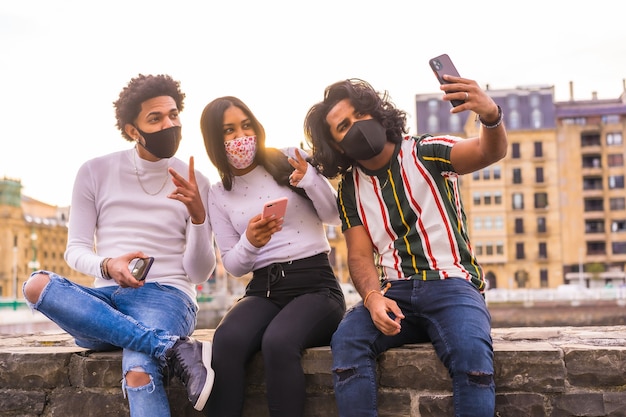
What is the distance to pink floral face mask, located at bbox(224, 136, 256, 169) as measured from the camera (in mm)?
3904

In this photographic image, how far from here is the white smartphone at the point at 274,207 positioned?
3.50 m

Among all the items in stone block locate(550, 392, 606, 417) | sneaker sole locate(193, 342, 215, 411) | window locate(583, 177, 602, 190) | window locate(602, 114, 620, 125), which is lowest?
window locate(583, 177, 602, 190)

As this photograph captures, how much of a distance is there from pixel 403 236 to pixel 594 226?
60.2 metres

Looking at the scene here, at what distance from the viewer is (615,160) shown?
193ft

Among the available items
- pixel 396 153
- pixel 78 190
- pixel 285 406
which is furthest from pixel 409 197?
pixel 78 190

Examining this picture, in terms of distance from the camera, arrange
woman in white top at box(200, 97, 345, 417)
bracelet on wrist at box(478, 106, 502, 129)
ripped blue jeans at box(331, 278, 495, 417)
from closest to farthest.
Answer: ripped blue jeans at box(331, 278, 495, 417), bracelet on wrist at box(478, 106, 502, 129), woman in white top at box(200, 97, 345, 417)

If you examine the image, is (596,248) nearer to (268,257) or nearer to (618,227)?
(618,227)

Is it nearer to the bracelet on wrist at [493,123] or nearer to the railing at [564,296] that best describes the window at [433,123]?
the railing at [564,296]

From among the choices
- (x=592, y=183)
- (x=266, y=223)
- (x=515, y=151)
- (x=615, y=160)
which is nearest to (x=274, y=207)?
(x=266, y=223)

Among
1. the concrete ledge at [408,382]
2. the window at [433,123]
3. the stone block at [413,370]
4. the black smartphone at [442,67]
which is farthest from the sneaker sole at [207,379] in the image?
the window at [433,123]

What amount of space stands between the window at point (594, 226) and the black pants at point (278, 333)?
196 ft

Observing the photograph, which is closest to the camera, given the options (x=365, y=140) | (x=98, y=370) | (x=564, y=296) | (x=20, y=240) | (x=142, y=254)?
(x=365, y=140)

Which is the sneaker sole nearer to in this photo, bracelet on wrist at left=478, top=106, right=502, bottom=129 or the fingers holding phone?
the fingers holding phone

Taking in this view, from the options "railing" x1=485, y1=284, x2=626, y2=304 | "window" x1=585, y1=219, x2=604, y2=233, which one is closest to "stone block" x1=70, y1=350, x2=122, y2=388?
"railing" x1=485, y1=284, x2=626, y2=304
